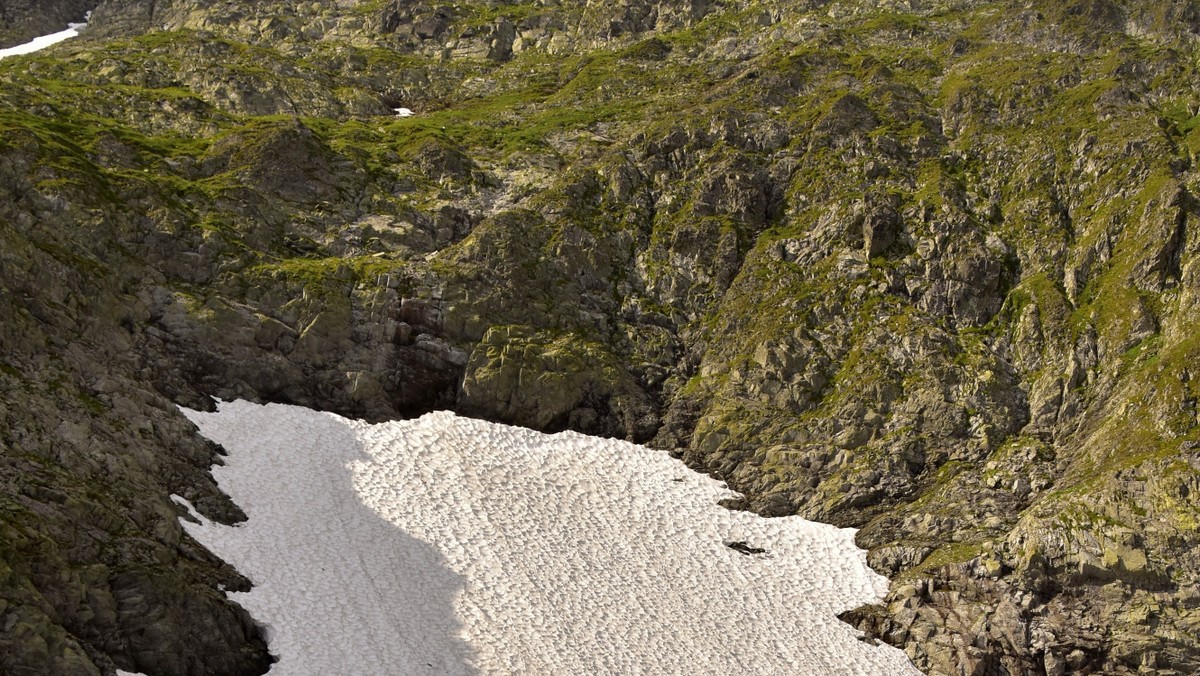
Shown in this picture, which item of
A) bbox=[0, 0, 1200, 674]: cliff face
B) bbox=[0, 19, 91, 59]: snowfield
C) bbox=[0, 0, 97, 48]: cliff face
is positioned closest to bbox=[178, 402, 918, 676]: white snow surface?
bbox=[0, 0, 1200, 674]: cliff face

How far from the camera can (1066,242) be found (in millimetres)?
56500

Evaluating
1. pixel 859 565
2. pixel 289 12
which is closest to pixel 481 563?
pixel 859 565

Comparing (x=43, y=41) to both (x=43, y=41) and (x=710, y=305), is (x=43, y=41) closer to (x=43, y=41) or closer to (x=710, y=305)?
(x=43, y=41)

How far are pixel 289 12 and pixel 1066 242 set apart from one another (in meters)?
95.0

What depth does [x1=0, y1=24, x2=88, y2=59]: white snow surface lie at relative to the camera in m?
120

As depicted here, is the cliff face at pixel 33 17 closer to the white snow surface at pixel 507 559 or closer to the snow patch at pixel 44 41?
the snow patch at pixel 44 41

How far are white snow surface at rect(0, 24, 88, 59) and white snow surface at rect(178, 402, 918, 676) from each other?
96.2m

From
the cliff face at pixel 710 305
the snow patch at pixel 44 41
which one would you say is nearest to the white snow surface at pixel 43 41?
the snow patch at pixel 44 41

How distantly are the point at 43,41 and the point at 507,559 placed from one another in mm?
118254

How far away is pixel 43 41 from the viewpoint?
12781 cm

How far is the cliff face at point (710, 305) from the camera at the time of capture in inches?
1553

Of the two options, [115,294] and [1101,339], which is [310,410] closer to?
[115,294]

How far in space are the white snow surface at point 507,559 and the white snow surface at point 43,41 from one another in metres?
96.2

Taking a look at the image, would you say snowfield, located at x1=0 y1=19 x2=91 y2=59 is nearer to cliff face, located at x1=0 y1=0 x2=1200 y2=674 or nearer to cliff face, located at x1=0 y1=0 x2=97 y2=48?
cliff face, located at x1=0 y1=0 x2=97 y2=48
